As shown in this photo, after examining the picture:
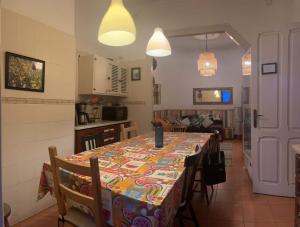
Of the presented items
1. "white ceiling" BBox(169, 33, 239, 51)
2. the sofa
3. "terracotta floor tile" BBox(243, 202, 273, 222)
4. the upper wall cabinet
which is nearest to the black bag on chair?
"terracotta floor tile" BBox(243, 202, 273, 222)

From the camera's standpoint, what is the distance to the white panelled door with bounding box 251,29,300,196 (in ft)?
8.90

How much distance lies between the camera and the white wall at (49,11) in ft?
7.24

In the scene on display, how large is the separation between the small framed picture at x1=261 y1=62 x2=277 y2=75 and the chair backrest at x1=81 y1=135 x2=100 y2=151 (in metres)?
2.39

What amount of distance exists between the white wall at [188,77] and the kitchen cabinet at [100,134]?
3.77 meters

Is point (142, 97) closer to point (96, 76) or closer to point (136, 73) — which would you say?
point (136, 73)

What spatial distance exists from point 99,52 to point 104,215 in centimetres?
357

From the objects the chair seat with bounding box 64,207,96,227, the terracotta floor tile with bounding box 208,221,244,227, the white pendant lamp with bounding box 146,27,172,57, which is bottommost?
the terracotta floor tile with bounding box 208,221,244,227

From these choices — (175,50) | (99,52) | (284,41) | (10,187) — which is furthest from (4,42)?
(175,50)

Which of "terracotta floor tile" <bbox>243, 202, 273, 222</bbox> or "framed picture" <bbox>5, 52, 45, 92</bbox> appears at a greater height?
"framed picture" <bbox>5, 52, 45, 92</bbox>

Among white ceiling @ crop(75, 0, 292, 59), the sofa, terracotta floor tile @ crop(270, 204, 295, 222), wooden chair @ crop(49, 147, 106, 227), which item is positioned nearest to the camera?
wooden chair @ crop(49, 147, 106, 227)

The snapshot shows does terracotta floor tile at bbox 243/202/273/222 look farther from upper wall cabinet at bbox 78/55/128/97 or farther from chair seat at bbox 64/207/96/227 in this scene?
upper wall cabinet at bbox 78/55/128/97

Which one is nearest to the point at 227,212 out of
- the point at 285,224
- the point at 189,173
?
the point at 285,224

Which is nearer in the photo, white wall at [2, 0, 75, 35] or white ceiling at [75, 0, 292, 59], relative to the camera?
white wall at [2, 0, 75, 35]

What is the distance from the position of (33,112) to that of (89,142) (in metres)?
1.00
